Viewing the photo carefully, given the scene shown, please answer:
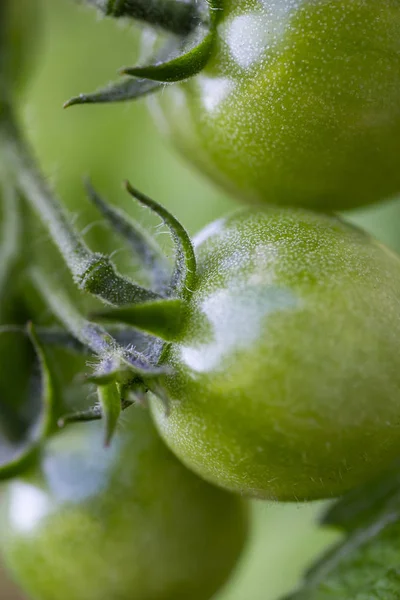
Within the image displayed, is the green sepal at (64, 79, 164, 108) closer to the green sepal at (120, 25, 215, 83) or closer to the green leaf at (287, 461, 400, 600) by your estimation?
the green sepal at (120, 25, 215, 83)

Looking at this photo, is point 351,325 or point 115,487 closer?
point 351,325

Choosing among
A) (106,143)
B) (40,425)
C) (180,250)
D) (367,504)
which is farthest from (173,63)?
(106,143)

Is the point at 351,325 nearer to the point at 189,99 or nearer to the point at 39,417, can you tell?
the point at 189,99

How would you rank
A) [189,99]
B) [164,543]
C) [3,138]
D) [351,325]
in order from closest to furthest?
[351,325] → [189,99] → [164,543] → [3,138]

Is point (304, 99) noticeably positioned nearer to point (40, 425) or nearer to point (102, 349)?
Answer: point (102, 349)

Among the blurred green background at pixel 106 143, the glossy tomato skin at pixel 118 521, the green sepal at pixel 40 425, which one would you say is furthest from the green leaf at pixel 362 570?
the blurred green background at pixel 106 143

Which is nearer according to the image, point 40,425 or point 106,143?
point 40,425

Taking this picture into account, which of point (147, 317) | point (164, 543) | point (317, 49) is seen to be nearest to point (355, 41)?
point (317, 49)
